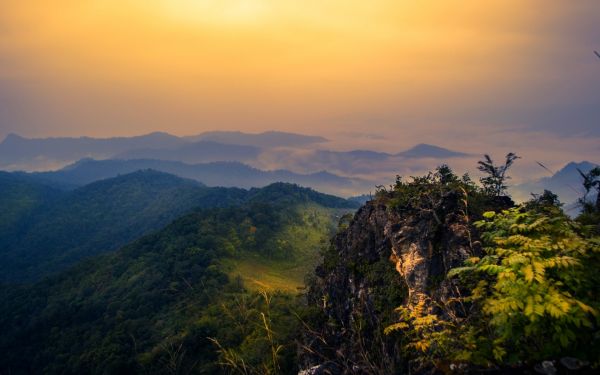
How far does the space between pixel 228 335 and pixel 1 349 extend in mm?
93636

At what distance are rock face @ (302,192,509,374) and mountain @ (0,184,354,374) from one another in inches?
914

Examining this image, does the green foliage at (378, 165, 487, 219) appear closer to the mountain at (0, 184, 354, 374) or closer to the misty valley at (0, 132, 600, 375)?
the misty valley at (0, 132, 600, 375)

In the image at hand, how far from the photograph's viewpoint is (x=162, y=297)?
11812 cm

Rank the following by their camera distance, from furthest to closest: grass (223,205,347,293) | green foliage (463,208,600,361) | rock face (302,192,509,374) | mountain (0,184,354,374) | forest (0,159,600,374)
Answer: grass (223,205,347,293) < mountain (0,184,354,374) < rock face (302,192,509,374) < forest (0,159,600,374) < green foliage (463,208,600,361)

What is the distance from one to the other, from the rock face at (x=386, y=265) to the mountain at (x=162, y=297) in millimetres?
23207

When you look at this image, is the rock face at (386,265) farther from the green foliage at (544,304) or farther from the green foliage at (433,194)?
the green foliage at (544,304)

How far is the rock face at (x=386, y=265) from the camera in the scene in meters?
20.2

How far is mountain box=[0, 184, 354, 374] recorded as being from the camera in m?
79.6

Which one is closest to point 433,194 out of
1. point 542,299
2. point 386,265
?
point 386,265

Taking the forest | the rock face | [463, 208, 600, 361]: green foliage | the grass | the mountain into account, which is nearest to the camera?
[463, 208, 600, 361]: green foliage

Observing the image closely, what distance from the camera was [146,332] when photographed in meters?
96.2

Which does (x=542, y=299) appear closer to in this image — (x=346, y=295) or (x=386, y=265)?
(x=386, y=265)

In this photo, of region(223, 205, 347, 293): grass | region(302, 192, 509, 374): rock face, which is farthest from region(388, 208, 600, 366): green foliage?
region(223, 205, 347, 293): grass

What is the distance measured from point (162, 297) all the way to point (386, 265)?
10708cm
